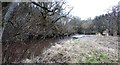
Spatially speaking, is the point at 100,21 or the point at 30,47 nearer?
the point at 30,47

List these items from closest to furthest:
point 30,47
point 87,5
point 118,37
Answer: point 30,47
point 87,5
point 118,37

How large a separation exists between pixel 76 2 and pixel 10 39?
8.52 feet

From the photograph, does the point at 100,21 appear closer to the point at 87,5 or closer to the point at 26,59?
the point at 87,5

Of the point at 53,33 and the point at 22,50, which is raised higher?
the point at 53,33

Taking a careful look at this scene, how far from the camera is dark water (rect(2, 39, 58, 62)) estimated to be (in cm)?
366

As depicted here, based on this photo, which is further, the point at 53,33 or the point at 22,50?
the point at 53,33

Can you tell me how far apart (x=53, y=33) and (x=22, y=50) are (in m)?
1.72

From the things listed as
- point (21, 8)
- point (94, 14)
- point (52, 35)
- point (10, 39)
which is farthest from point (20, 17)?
point (94, 14)

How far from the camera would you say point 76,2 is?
5469 millimetres

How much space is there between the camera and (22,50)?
14.3ft

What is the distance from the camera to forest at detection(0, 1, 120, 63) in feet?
12.3

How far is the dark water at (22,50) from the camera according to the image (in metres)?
3.66

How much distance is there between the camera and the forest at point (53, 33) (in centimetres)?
374

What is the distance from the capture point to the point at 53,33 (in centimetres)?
582
